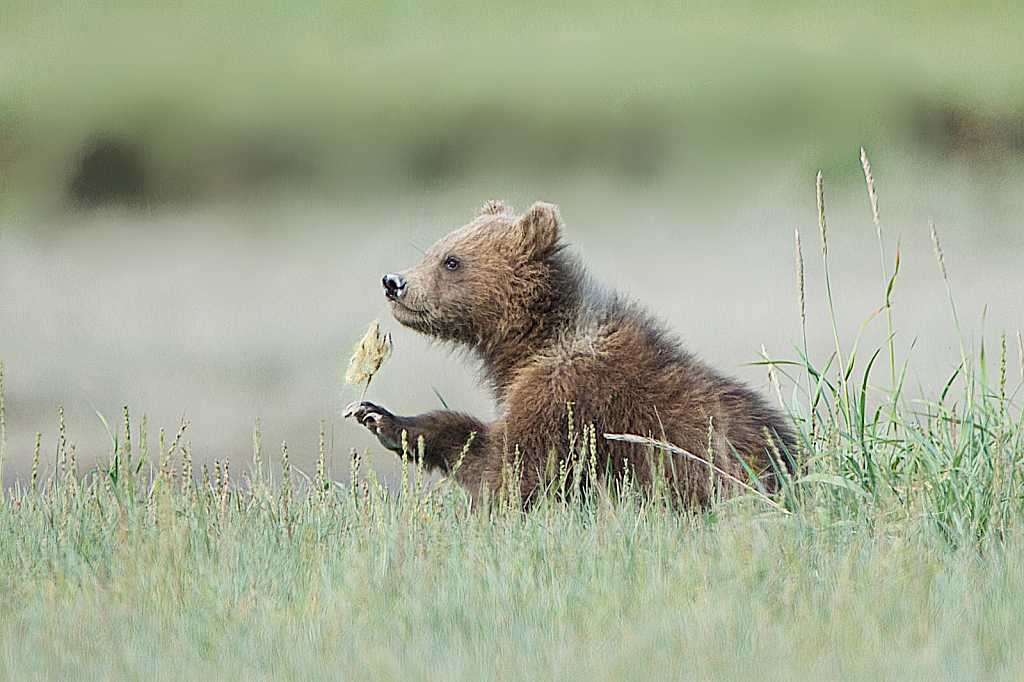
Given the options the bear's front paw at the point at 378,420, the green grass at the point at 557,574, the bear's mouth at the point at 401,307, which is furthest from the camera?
the bear's mouth at the point at 401,307

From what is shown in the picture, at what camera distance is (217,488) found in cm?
450

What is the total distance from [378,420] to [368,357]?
33 cm

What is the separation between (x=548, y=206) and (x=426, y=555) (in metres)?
2.05

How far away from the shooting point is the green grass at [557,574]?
252 cm

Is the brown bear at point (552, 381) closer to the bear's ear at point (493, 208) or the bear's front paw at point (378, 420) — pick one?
the bear's front paw at point (378, 420)

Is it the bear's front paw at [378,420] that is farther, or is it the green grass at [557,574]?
the bear's front paw at [378,420]

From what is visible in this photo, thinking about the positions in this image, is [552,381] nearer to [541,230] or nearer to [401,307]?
[541,230]

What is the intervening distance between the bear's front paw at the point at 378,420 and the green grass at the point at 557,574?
452 millimetres

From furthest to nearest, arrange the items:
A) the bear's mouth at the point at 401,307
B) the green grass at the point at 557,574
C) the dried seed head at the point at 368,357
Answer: the bear's mouth at the point at 401,307 → the dried seed head at the point at 368,357 → the green grass at the point at 557,574

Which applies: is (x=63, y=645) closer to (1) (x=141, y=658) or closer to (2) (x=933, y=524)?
(1) (x=141, y=658)

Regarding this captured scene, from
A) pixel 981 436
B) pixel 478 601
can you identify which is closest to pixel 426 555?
pixel 478 601

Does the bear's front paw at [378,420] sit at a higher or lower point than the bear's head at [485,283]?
lower

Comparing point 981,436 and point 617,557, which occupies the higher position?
point 981,436

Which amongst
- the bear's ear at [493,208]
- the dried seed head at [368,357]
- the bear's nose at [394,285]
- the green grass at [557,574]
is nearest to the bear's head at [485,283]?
the bear's nose at [394,285]
